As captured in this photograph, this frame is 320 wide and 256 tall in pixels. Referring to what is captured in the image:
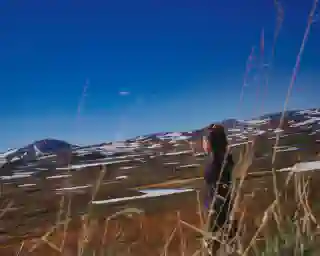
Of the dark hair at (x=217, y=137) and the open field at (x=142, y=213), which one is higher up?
the dark hair at (x=217, y=137)

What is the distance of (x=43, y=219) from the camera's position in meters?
17.7

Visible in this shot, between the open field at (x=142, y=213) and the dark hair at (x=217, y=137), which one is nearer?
the open field at (x=142, y=213)

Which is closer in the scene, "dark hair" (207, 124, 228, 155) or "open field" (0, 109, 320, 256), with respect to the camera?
"open field" (0, 109, 320, 256)

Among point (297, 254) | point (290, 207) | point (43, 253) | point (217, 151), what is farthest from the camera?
point (43, 253)

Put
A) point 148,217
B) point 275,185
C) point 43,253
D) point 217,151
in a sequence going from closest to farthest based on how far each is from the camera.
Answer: point 275,185, point 217,151, point 43,253, point 148,217

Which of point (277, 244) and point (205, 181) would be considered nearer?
point (277, 244)

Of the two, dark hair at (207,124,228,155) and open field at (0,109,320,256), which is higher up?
dark hair at (207,124,228,155)


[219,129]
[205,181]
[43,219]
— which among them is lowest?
[43,219]

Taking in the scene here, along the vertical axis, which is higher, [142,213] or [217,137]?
[217,137]

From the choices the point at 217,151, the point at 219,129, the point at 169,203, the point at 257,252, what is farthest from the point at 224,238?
the point at 169,203

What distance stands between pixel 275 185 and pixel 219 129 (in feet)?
7.80

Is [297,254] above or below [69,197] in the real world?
below

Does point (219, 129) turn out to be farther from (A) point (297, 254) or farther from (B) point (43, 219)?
(B) point (43, 219)

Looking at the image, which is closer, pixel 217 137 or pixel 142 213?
pixel 217 137
